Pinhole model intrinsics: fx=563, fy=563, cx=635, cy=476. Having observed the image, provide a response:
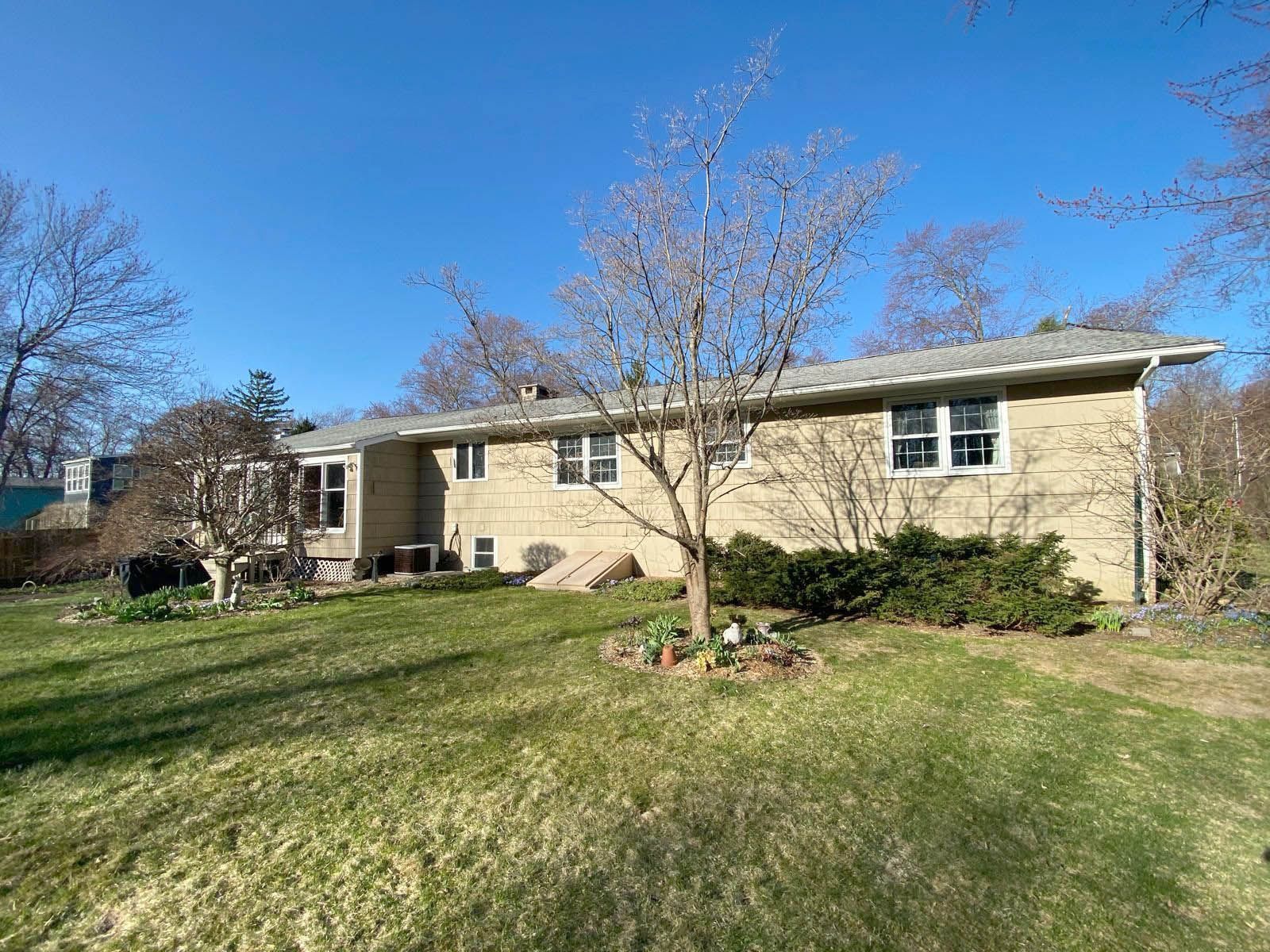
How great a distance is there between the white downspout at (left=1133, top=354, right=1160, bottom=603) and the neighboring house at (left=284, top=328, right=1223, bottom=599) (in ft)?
0.14

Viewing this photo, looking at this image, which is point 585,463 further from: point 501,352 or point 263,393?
point 263,393

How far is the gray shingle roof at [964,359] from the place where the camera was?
22.4 feet

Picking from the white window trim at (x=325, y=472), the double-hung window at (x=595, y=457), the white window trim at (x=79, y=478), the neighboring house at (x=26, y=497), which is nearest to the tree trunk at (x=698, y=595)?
the double-hung window at (x=595, y=457)

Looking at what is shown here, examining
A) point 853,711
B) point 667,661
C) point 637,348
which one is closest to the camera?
point 853,711

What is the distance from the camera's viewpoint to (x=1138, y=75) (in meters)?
5.39

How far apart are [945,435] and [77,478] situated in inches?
1151

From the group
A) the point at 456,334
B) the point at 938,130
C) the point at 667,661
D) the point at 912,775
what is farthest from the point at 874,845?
the point at 938,130

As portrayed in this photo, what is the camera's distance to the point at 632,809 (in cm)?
276

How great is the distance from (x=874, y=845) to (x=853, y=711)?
→ 1.62 metres

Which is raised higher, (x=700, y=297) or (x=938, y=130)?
A: (x=938, y=130)

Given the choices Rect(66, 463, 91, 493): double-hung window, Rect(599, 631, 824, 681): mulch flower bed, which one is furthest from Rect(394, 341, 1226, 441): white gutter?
Rect(66, 463, 91, 493): double-hung window

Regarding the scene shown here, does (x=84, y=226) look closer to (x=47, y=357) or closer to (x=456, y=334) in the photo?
(x=47, y=357)

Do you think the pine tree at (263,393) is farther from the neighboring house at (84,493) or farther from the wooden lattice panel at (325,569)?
the wooden lattice panel at (325,569)

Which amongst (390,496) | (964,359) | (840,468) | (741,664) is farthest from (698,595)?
(390,496)
